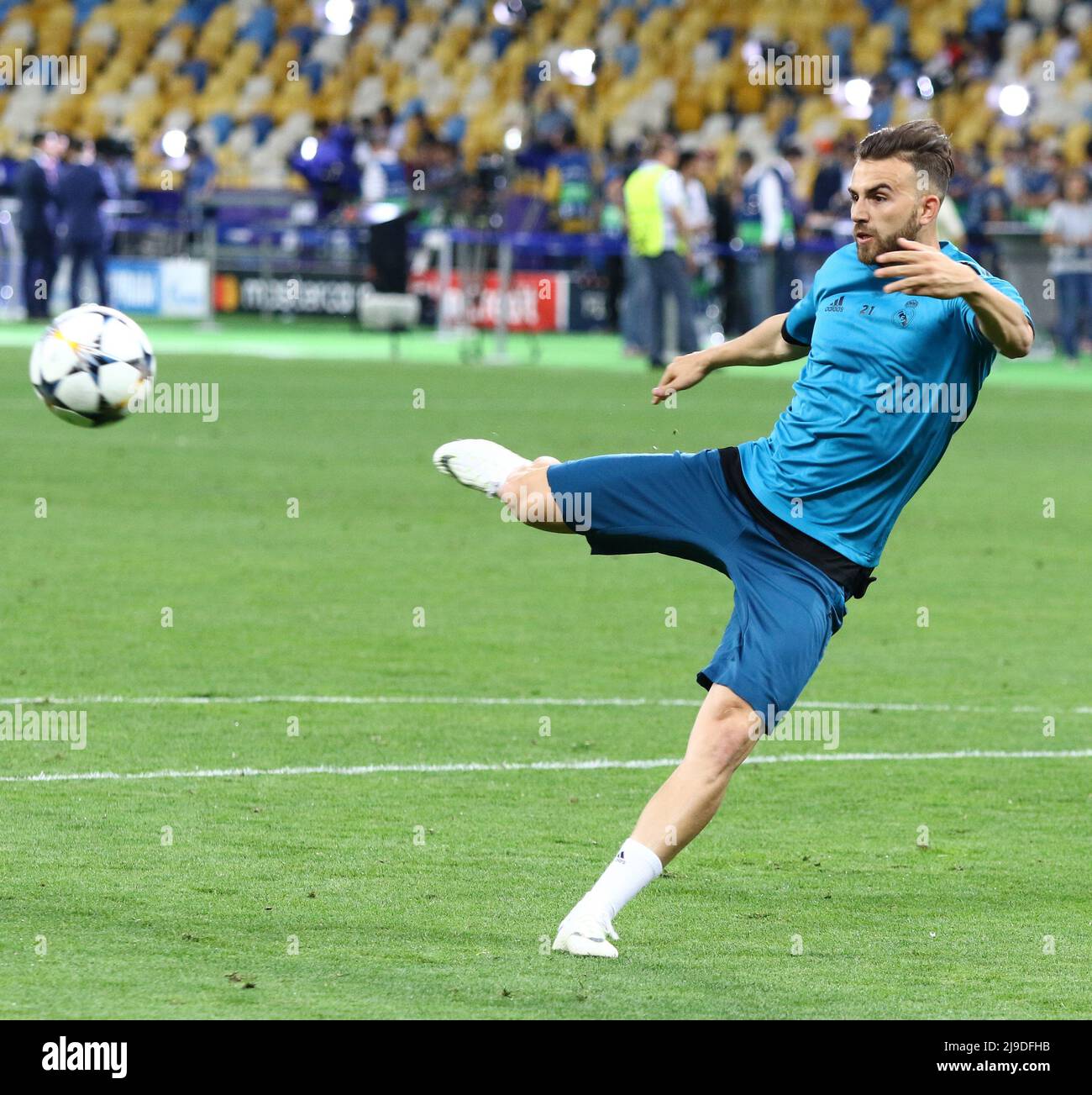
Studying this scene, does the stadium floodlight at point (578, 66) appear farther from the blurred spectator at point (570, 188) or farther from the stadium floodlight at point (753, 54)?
the stadium floodlight at point (753, 54)

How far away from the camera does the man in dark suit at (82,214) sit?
107ft

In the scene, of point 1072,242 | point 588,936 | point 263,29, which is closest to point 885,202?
point 588,936

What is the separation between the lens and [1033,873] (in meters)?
6.80

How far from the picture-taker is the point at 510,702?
9406mm

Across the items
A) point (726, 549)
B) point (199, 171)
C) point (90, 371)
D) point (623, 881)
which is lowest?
point (623, 881)

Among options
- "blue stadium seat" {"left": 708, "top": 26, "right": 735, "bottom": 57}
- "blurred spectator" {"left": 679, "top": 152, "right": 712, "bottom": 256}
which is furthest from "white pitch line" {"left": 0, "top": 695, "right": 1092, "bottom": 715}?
"blue stadium seat" {"left": 708, "top": 26, "right": 735, "bottom": 57}

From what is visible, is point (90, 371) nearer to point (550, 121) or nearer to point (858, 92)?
point (858, 92)

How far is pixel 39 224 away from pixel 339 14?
1272cm

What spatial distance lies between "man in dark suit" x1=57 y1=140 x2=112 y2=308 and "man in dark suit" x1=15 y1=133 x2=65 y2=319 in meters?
0.62

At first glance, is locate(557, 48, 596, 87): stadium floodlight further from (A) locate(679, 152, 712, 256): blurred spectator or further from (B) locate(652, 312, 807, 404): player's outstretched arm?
(B) locate(652, 312, 807, 404): player's outstretched arm

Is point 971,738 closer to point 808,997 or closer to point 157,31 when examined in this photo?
point 808,997

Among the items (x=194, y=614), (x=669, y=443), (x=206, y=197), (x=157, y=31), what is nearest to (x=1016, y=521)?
(x=669, y=443)

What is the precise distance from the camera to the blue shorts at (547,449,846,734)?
561 centimetres

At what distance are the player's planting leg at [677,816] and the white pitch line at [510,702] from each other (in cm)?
366
